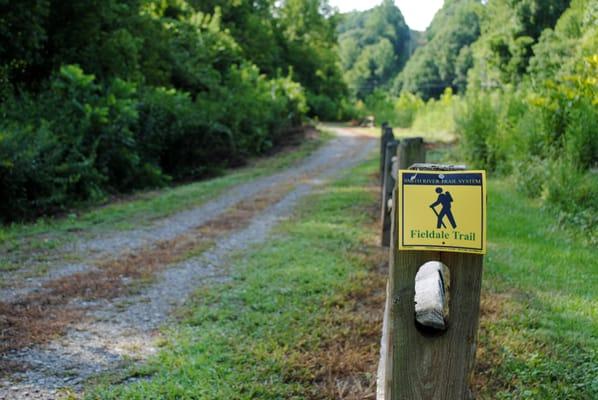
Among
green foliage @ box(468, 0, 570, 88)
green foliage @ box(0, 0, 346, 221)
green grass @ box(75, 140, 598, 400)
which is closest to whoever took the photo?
green grass @ box(75, 140, 598, 400)

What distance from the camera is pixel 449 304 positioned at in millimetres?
2141

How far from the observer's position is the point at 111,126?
11.9 metres

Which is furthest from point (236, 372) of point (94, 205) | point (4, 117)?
point (4, 117)

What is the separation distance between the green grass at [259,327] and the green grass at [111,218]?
9.12ft

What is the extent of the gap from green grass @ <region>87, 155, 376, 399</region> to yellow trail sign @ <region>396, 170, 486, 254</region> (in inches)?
62.0

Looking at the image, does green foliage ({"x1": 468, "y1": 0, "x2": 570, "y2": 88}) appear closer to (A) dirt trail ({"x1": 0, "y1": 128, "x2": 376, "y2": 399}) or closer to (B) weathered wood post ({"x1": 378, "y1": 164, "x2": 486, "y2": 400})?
(A) dirt trail ({"x1": 0, "y1": 128, "x2": 376, "y2": 399})

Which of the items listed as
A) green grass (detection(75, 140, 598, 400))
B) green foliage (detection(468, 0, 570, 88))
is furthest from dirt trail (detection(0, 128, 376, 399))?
green foliage (detection(468, 0, 570, 88))

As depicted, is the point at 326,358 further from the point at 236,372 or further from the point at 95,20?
the point at 95,20

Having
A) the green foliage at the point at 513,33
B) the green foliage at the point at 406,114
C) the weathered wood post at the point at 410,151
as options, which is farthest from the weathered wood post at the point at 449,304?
the green foliage at the point at 406,114

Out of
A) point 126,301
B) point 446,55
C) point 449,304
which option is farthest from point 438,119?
point 446,55

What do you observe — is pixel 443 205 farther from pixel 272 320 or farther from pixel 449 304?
pixel 272 320

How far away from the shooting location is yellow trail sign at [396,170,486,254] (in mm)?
2043

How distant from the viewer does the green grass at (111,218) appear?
24.1 ft

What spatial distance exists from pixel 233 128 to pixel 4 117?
874 centimetres
